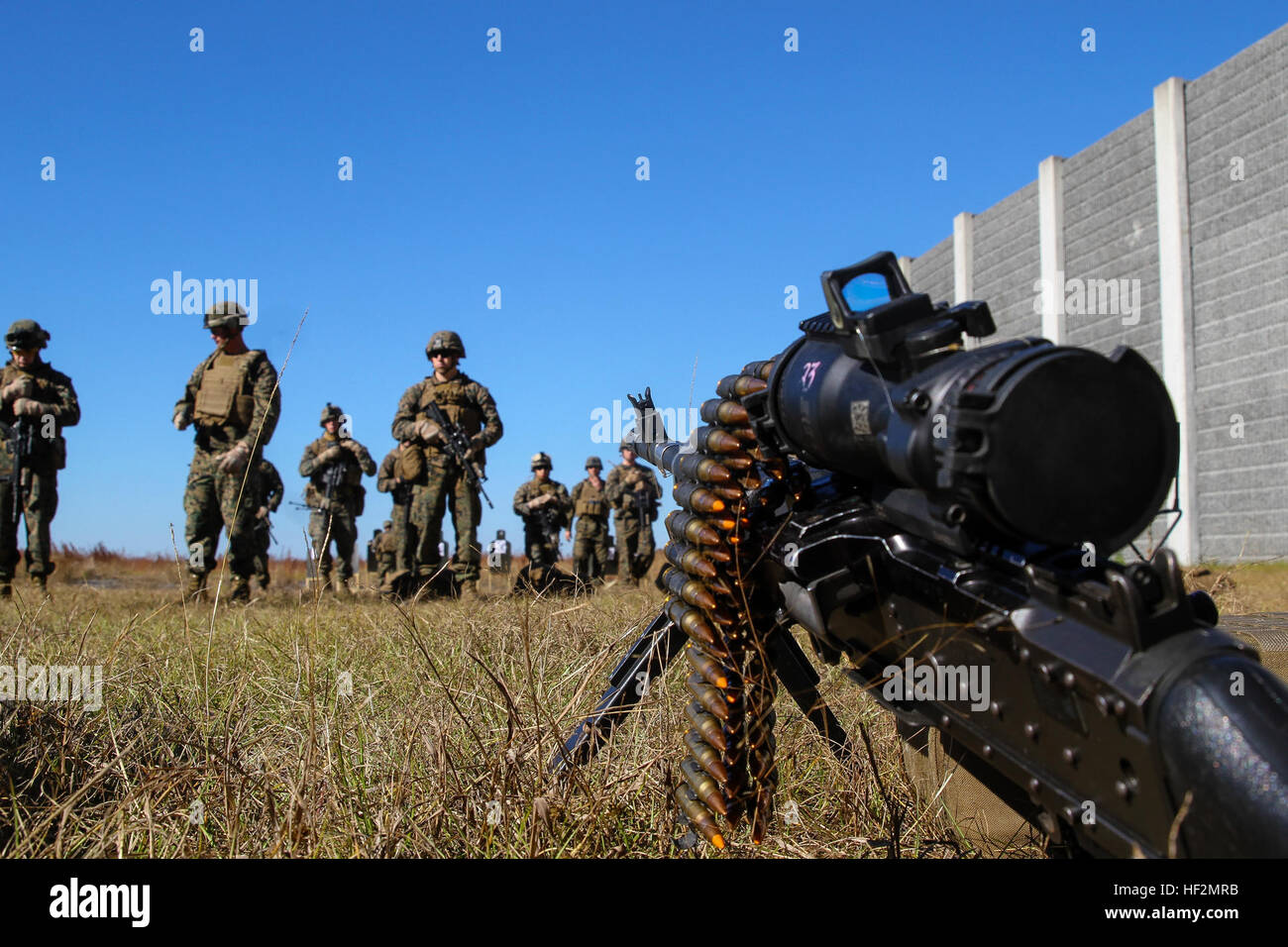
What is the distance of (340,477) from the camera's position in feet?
51.2

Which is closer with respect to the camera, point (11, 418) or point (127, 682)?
point (127, 682)

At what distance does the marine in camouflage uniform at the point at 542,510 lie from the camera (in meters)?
17.0

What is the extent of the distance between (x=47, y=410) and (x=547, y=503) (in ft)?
28.4

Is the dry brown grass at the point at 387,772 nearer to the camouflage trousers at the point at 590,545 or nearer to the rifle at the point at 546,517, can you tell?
the rifle at the point at 546,517

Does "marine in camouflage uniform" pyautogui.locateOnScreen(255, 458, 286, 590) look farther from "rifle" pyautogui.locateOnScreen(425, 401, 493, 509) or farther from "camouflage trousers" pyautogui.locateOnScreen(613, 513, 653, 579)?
"camouflage trousers" pyautogui.locateOnScreen(613, 513, 653, 579)

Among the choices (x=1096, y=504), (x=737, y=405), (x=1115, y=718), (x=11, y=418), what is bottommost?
(x=1115, y=718)

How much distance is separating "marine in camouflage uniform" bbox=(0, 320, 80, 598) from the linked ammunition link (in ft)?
28.6

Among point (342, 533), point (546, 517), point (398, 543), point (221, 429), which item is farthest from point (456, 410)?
point (546, 517)

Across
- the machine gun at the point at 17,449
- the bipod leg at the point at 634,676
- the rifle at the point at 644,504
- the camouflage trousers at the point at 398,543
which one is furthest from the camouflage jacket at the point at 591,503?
the bipod leg at the point at 634,676

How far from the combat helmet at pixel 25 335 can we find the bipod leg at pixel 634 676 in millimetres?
9097
